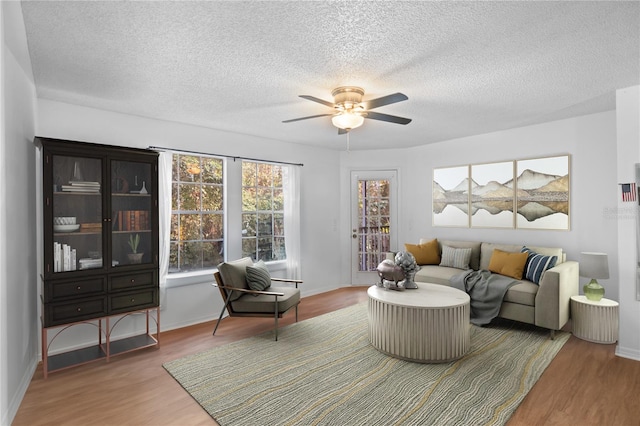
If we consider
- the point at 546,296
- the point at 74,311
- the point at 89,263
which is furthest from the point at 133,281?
the point at 546,296

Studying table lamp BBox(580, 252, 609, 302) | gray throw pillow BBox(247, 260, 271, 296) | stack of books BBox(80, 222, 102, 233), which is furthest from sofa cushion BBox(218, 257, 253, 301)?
table lamp BBox(580, 252, 609, 302)

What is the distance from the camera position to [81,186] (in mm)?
3113

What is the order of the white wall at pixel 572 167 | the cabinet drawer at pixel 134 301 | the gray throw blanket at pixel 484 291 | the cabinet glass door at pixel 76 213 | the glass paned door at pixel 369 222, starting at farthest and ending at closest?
1. the glass paned door at pixel 369 222
2. the white wall at pixel 572 167
3. the gray throw blanket at pixel 484 291
4. the cabinet drawer at pixel 134 301
5. the cabinet glass door at pixel 76 213

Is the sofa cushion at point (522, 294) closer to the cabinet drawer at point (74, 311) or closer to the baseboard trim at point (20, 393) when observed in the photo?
the cabinet drawer at point (74, 311)

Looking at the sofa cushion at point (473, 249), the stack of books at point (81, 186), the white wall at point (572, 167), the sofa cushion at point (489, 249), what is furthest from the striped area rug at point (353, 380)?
the stack of books at point (81, 186)

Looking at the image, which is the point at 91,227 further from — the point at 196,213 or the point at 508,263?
the point at 508,263

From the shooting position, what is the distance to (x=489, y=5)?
1849 mm

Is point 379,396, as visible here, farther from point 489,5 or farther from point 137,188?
point 137,188

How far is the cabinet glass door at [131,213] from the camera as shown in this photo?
3.30m

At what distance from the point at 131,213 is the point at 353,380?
270 cm

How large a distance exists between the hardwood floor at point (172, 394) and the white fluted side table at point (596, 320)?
10 centimetres

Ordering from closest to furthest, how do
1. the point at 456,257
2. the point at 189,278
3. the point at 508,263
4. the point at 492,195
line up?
the point at 508,263 < the point at 189,278 < the point at 456,257 < the point at 492,195

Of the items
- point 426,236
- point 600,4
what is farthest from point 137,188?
point 426,236

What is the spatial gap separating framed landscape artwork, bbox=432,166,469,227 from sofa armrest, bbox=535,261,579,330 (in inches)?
69.7
